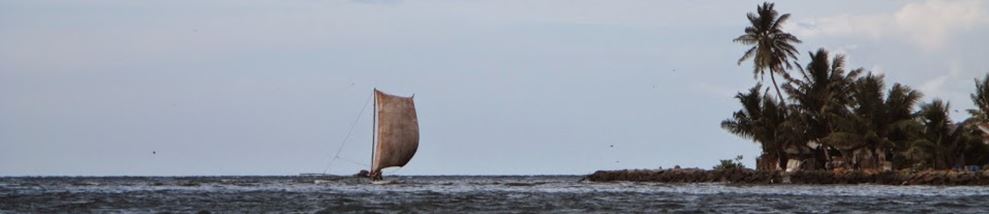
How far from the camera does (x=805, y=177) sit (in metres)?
71.6

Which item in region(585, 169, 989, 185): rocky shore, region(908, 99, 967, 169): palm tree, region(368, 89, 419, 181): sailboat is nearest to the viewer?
region(585, 169, 989, 185): rocky shore

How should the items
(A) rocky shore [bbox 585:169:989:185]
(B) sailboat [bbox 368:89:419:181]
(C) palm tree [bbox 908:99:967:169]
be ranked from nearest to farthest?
(A) rocky shore [bbox 585:169:989:185], (C) palm tree [bbox 908:99:967:169], (B) sailboat [bbox 368:89:419:181]

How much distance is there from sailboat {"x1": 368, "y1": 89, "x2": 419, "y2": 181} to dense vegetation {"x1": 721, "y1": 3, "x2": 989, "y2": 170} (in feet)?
59.0

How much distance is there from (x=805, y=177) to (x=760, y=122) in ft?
12.8

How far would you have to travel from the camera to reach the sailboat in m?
82.8

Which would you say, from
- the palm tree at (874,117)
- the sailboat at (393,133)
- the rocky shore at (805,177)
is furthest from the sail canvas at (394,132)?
the palm tree at (874,117)

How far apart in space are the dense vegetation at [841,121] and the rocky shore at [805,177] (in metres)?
1.48

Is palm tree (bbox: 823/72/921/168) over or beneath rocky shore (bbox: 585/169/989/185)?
over

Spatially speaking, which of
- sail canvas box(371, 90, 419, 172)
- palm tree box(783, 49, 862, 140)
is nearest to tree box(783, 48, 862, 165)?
palm tree box(783, 49, 862, 140)

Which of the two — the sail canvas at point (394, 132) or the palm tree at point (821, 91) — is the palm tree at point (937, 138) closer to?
the palm tree at point (821, 91)

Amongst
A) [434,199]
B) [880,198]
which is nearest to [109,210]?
[434,199]

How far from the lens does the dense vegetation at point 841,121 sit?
220ft

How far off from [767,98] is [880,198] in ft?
88.1

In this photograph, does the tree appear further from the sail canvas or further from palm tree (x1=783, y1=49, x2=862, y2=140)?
the sail canvas
